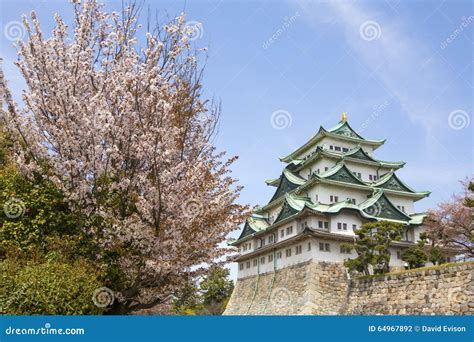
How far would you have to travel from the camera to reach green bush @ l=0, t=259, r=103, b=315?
837 centimetres

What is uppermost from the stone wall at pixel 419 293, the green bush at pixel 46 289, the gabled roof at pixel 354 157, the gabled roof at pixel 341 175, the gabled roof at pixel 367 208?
the gabled roof at pixel 354 157

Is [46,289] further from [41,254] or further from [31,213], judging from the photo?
[31,213]

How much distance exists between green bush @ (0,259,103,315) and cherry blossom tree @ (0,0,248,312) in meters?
1.49

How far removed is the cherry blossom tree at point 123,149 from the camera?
10.6 metres

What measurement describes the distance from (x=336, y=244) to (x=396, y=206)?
34.2 feet

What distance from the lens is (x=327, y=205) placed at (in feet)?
128

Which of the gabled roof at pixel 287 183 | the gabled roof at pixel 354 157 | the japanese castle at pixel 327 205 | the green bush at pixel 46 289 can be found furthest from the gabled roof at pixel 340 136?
the green bush at pixel 46 289

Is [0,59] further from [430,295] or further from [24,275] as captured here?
[430,295]

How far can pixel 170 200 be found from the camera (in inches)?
415

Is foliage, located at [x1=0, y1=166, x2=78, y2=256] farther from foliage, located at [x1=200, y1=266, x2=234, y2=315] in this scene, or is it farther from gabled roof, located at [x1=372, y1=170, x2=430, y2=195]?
foliage, located at [x1=200, y1=266, x2=234, y2=315]

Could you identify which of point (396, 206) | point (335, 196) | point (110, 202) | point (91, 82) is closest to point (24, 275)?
point (110, 202)

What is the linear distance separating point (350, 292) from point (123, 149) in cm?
2785

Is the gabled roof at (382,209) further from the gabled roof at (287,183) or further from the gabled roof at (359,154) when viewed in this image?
the gabled roof at (287,183)

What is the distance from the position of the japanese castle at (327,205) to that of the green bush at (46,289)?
2746 cm
